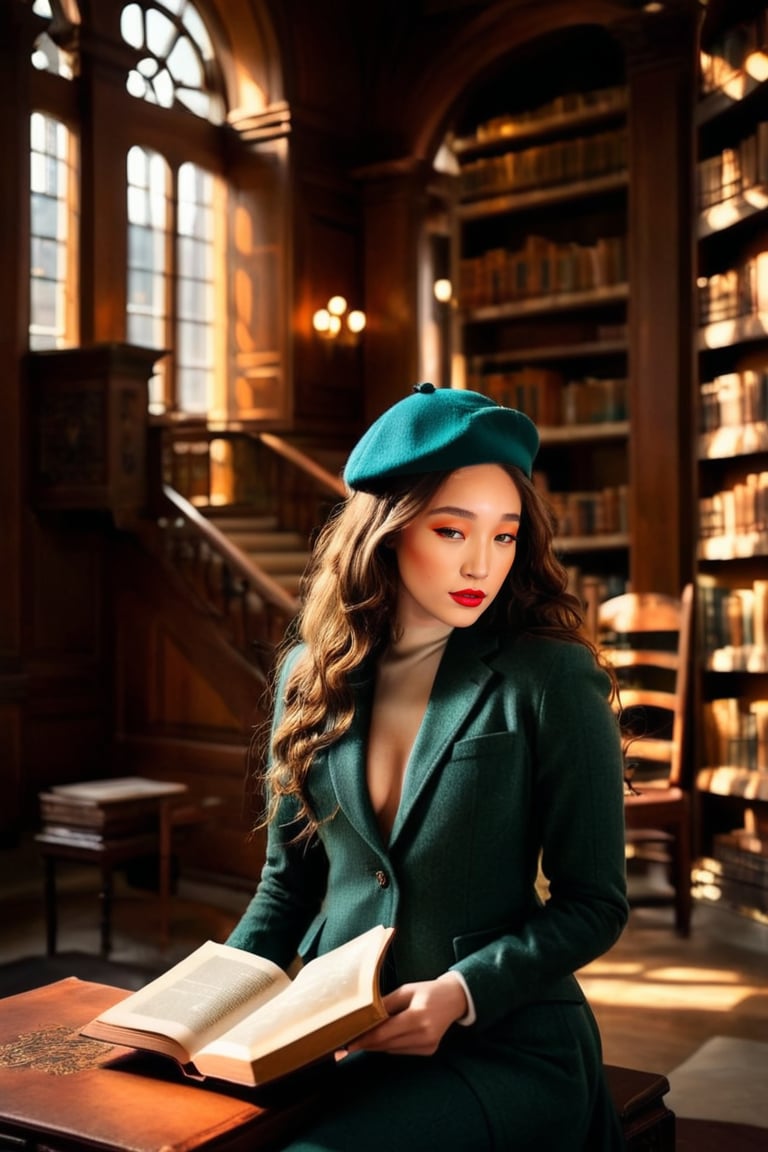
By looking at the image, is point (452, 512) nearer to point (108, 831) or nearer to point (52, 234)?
point (108, 831)

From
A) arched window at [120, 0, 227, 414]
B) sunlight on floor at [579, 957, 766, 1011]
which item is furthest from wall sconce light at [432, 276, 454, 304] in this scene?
sunlight on floor at [579, 957, 766, 1011]

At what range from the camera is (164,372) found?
9.12 m

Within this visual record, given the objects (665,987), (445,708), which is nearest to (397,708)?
(445,708)

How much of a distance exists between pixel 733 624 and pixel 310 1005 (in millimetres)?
4712

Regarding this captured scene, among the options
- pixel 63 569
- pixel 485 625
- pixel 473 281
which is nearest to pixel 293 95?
pixel 473 281

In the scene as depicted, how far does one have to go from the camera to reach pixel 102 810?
199 inches

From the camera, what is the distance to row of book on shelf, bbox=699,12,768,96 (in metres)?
5.62

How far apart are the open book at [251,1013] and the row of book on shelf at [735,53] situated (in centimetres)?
499

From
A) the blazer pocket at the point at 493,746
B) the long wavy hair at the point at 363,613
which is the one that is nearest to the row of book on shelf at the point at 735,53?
the long wavy hair at the point at 363,613

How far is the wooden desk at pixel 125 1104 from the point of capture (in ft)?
4.54

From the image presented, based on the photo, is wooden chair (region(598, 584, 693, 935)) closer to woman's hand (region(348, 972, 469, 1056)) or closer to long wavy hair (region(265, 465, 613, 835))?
long wavy hair (region(265, 465, 613, 835))

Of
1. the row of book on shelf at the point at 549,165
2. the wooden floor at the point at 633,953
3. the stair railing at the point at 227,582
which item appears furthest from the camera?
the row of book on shelf at the point at 549,165

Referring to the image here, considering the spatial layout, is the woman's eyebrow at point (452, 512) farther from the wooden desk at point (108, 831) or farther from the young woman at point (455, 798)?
the wooden desk at point (108, 831)

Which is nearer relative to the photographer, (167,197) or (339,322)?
(167,197)
